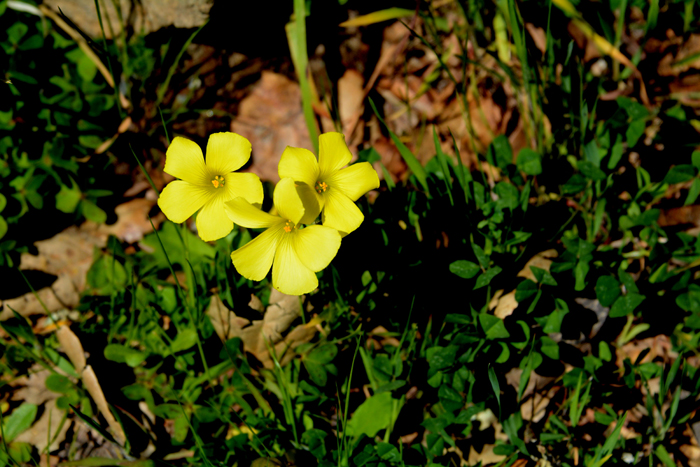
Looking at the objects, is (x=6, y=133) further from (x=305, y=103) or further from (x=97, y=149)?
(x=305, y=103)

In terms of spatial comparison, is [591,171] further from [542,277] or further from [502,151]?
[542,277]

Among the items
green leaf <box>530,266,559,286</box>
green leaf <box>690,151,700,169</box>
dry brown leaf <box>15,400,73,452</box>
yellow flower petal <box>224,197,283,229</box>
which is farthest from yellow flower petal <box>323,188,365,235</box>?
green leaf <box>690,151,700,169</box>

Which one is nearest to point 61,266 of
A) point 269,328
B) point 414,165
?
point 269,328

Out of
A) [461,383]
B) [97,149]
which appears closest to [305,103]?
[97,149]

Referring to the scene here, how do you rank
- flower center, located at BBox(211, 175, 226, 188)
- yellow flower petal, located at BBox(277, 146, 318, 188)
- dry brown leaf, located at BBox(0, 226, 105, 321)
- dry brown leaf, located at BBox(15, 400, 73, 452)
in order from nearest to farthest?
yellow flower petal, located at BBox(277, 146, 318, 188)
flower center, located at BBox(211, 175, 226, 188)
dry brown leaf, located at BBox(15, 400, 73, 452)
dry brown leaf, located at BBox(0, 226, 105, 321)

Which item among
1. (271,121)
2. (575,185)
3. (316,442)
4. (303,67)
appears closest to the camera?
(316,442)

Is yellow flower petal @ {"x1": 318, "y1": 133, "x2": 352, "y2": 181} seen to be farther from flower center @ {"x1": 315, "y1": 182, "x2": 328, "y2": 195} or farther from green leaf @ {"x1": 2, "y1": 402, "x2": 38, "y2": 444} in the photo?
green leaf @ {"x1": 2, "y1": 402, "x2": 38, "y2": 444}
